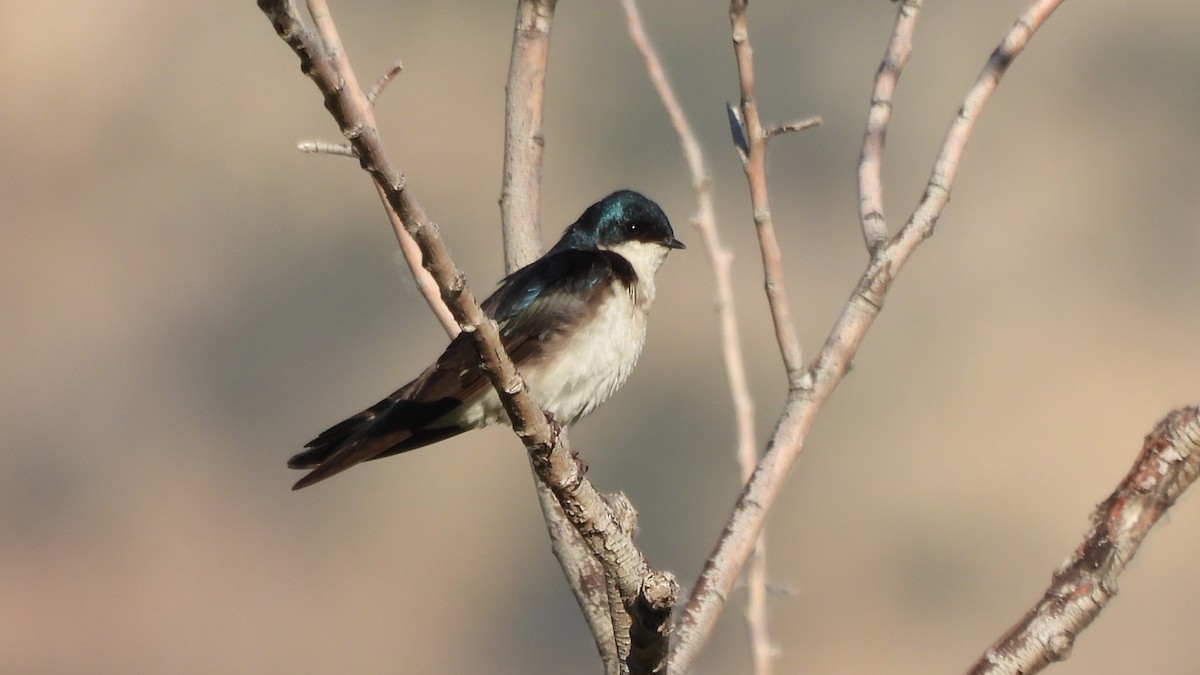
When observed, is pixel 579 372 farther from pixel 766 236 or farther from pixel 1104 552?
pixel 1104 552

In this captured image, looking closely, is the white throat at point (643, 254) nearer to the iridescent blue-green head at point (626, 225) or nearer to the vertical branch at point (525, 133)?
the iridescent blue-green head at point (626, 225)

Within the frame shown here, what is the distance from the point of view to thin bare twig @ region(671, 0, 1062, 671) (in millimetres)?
2564

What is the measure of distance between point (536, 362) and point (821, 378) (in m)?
1.03

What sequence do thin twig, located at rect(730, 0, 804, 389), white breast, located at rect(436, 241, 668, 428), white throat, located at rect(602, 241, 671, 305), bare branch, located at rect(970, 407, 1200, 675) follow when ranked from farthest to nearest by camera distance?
1. white throat, located at rect(602, 241, 671, 305)
2. white breast, located at rect(436, 241, 668, 428)
3. thin twig, located at rect(730, 0, 804, 389)
4. bare branch, located at rect(970, 407, 1200, 675)

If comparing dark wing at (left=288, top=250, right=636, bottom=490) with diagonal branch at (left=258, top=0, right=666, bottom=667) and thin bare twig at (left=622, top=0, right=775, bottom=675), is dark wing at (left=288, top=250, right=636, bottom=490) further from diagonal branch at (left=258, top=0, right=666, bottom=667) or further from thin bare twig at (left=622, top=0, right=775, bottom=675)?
diagonal branch at (left=258, top=0, right=666, bottom=667)

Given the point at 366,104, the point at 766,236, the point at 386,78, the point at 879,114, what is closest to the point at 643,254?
the point at 879,114

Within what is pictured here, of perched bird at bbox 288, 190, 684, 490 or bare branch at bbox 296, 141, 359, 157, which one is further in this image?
perched bird at bbox 288, 190, 684, 490

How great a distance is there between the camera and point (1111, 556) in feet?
7.15

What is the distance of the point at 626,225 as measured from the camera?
409cm

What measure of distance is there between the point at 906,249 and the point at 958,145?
27cm

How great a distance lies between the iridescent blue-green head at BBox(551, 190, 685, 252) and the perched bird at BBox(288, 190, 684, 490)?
21 cm

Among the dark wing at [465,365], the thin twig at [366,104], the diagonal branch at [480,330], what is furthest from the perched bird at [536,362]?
→ the diagonal branch at [480,330]

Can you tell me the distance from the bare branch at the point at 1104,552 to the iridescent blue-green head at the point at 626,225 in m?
2.03

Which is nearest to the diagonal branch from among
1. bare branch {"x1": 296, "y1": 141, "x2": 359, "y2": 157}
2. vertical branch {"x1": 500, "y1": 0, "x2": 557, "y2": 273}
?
bare branch {"x1": 296, "y1": 141, "x2": 359, "y2": 157}
